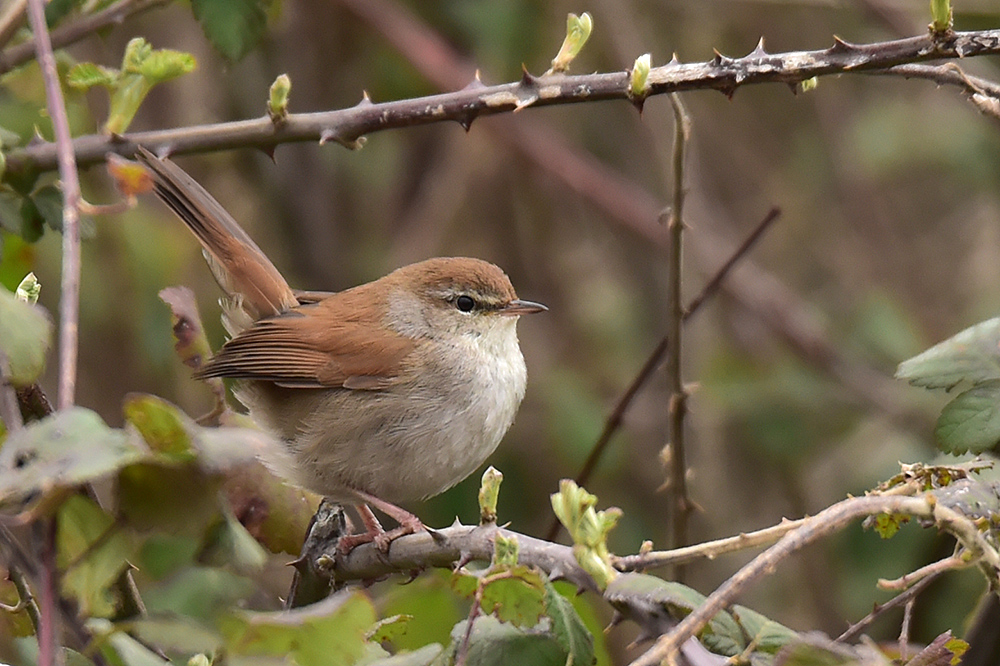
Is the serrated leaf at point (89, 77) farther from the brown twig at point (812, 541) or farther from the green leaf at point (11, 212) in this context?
the brown twig at point (812, 541)

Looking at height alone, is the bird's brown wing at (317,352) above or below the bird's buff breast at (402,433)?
above

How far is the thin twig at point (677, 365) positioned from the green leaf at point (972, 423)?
3.04ft

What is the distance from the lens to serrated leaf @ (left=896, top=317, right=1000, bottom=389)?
6.78 ft

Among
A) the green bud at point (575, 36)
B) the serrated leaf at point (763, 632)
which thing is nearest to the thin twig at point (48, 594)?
the serrated leaf at point (763, 632)

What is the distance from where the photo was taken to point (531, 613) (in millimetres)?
1574

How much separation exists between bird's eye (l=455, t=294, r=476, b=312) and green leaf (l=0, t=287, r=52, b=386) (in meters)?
2.73

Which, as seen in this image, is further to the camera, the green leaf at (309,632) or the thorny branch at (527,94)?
the thorny branch at (527,94)

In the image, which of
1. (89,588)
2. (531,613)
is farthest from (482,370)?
(89,588)

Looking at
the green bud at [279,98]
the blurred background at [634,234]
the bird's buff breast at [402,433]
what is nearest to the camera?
the green bud at [279,98]

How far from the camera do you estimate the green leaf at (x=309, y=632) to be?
1.23m

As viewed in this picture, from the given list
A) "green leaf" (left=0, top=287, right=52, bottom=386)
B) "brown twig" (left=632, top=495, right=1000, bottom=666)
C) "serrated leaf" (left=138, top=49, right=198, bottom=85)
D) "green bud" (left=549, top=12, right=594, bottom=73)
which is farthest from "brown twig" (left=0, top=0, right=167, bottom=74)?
"brown twig" (left=632, top=495, right=1000, bottom=666)

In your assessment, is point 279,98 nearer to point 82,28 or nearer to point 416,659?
point 82,28

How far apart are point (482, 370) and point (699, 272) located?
277 cm

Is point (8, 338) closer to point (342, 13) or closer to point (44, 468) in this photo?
point (44, 468)
